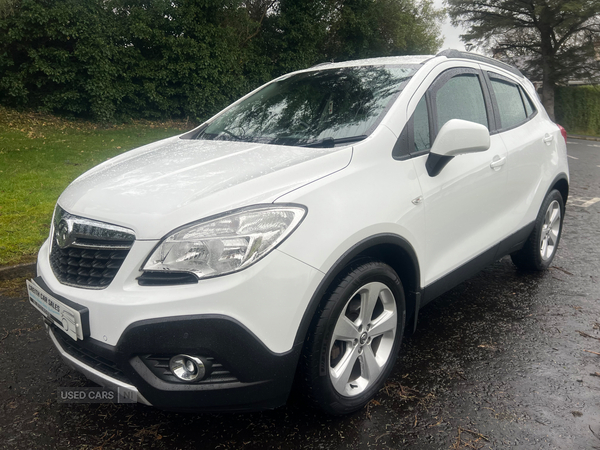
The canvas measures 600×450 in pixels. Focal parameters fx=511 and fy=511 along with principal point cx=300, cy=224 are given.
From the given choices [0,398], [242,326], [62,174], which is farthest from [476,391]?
[62,174]

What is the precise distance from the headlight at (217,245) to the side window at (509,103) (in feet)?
7.85

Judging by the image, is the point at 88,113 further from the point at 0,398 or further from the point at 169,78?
the point at 0,398

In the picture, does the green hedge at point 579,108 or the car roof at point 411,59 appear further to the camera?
the green hedge at point 579,108

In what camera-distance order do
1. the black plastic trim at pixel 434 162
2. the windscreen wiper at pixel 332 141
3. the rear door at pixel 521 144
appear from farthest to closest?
the rear door at pixel 521 144 → the black plastic trim at pixel 434 162 → the windscreen wiper at pixel 332 141

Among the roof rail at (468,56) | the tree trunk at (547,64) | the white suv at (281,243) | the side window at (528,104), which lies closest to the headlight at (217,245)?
the white suv at (281,243)

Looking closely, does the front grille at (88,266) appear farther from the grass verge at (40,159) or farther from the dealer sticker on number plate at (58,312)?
the grass verge at (40,159)

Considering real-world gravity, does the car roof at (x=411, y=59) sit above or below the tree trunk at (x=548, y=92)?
above

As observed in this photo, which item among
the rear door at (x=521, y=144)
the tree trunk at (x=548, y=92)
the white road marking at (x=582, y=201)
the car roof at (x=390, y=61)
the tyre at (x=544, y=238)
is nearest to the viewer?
the car roof at (x=390, y=61)

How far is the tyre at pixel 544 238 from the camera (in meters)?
4.11

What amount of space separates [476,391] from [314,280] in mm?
1270

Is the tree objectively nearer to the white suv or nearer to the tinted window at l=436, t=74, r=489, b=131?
the tinted window at l=436, t=74, r=489, b=131

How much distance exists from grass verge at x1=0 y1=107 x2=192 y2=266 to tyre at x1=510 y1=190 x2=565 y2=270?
4.28 metres

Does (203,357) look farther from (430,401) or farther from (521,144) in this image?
(521,144)

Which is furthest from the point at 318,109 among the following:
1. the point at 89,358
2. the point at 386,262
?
the point at 89,358
